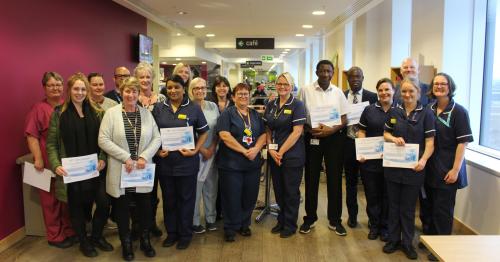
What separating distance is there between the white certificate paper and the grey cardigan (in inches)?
24.6

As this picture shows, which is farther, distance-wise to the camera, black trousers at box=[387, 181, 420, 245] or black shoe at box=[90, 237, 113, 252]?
black shoe at box=[90, 237, 113, 252]

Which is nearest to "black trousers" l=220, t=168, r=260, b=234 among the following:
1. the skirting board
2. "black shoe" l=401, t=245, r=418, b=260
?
"black shoe" l=401, t=245, r=418, b=260

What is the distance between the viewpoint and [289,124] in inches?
137

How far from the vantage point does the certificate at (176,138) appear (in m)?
3.22

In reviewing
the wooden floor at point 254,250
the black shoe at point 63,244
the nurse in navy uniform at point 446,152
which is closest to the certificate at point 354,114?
the nurse in navy uniform at point 446,152

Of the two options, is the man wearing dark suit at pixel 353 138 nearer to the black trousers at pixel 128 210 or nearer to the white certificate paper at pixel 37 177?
the black trousers at pixel 128 210

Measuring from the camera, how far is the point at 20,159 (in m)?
3.63

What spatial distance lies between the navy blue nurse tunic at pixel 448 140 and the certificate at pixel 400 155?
0.79ft

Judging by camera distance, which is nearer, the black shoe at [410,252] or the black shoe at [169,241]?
the black shoe at [410,252]

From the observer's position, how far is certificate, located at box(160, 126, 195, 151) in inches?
127

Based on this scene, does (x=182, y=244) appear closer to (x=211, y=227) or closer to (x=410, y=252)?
(x=211, y=227)

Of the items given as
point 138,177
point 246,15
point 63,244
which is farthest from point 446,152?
point 246,15

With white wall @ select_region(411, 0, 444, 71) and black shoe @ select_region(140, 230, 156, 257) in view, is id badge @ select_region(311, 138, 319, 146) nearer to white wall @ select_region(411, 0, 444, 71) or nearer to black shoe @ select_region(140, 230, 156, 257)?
black shoe @ select_region(140, 230, 156, 257)

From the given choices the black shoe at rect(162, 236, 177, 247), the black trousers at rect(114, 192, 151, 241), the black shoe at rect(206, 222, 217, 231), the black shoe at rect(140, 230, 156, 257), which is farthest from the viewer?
the black shoe at rect(206, 222, 217, 231)
